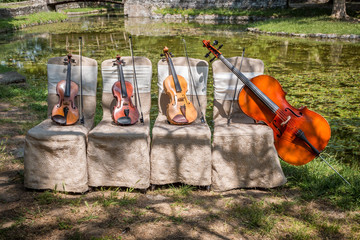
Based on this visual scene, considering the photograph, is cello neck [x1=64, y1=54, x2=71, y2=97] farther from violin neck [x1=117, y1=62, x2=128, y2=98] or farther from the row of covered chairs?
violin neck [x1=117, y1=62, x2=128, y2=98]

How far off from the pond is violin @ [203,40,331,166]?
1007mm

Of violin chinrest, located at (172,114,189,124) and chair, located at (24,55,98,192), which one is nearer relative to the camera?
chair, located at (24,55,98,192)

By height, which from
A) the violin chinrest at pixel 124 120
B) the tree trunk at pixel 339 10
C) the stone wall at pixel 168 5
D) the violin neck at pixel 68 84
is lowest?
the violin chinrest at pixel 124 120

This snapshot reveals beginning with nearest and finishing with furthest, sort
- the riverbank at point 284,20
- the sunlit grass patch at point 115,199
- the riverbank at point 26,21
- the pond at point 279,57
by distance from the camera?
the sunlit grass patch at point 115,199, the pond at point 279,57, the riverbank at point 284,20, the riverbank at point 26,21

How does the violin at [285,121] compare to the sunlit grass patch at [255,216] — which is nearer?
the sunlit grass patch at [255,216]

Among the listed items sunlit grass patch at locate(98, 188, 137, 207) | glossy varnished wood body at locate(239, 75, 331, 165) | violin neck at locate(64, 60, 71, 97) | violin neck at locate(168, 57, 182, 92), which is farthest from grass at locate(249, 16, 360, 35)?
sunlit grass patch at locate(98, 188, 137, 207)

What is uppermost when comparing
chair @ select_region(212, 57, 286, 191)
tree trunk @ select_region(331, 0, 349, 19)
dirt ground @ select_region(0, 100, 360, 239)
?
tree trunk @ select_region(331, 0, 349, 19)

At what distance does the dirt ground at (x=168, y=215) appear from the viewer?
230cm

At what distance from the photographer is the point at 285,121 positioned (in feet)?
9.40

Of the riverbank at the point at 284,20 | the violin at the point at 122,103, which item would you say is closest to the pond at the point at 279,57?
the riverbank at the point at 284,20

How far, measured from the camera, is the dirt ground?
230 centimetres

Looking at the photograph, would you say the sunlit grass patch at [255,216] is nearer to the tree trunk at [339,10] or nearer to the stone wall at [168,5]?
the tree trunk at [339,10]

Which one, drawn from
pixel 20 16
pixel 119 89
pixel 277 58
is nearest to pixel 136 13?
pixel 20 16

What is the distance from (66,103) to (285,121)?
206cm
